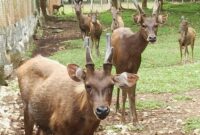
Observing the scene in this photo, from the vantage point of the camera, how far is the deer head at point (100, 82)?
5840mm

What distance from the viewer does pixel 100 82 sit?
602 centimetres

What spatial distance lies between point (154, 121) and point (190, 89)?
327 centimetres

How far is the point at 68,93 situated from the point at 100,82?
2.84 feet

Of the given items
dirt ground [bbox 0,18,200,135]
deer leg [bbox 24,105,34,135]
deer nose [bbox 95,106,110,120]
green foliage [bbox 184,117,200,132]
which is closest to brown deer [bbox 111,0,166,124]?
dirt ground [bbox 0,18,200,135]

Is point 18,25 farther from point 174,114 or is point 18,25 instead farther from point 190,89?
point 174,114

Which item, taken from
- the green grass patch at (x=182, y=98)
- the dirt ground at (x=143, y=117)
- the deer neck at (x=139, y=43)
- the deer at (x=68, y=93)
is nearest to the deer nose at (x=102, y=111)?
the deer at (x=68, y=93)

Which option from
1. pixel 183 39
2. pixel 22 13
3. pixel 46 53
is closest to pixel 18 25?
pixel 22 13

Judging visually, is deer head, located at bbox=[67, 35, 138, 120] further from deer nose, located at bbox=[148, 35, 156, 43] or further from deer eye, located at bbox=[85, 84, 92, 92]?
deer nose, located at bbox=[148, 35, 156, 43]

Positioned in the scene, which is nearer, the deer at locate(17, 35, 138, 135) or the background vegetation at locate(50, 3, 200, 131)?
the deer at locate(17, 35, 138, 135)

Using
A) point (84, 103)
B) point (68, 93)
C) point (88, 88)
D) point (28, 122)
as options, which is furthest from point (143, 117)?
point (88, 88)

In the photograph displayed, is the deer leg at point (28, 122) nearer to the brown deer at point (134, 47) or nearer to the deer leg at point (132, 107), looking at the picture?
the deer leg at point (132, 107)

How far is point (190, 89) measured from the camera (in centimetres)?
1306

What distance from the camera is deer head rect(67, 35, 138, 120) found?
19.2 ft

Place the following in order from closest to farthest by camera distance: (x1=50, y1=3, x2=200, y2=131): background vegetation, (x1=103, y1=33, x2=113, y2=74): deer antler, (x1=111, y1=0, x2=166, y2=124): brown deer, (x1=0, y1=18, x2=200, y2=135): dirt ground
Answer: (x1=103, y1=33, x2=113, y2=74): deer antler, (x1=0, y1=18, x2=200, y2=135): dirt ground, (x1=111, y1=0, x2=166, y2=124): brown deer, (x1=50, y1=3, x2=200, y2=131): background vegetation
